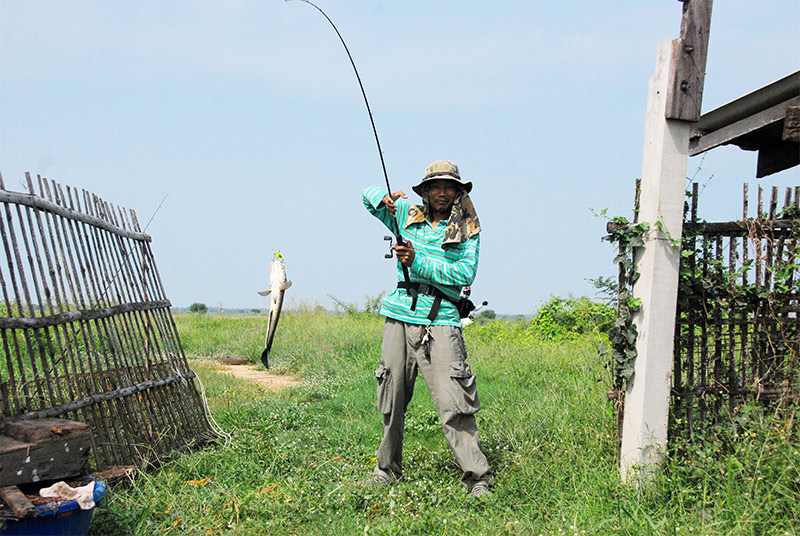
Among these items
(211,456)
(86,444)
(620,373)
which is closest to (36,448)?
(86,444)

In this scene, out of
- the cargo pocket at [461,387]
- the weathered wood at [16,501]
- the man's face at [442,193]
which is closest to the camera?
the weathered wood at [16,501]

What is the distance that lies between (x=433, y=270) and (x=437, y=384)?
33.0 inches

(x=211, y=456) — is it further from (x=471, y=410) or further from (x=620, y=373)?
(x=620, y=373)

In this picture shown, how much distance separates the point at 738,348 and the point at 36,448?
4.82 m

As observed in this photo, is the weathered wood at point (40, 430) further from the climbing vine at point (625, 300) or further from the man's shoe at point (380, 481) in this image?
the climbing vine at point (625, 300)

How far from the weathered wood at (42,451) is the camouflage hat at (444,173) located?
113 inches

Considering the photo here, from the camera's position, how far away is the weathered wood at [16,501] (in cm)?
349

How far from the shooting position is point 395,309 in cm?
518

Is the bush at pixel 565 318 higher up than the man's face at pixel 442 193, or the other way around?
the man's face at pixel 442 193

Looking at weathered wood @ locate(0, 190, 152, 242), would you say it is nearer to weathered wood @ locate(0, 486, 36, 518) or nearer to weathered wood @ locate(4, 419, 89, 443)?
weathered wood @ locate(4, 419, 89, 443)

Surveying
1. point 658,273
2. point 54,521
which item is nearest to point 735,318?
point 658,273

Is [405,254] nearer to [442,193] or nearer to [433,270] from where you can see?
[433,270]

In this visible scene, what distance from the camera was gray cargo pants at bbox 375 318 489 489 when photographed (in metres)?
4.96

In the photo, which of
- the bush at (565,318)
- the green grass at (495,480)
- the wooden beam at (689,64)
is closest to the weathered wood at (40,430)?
the green grass at (495,480)
